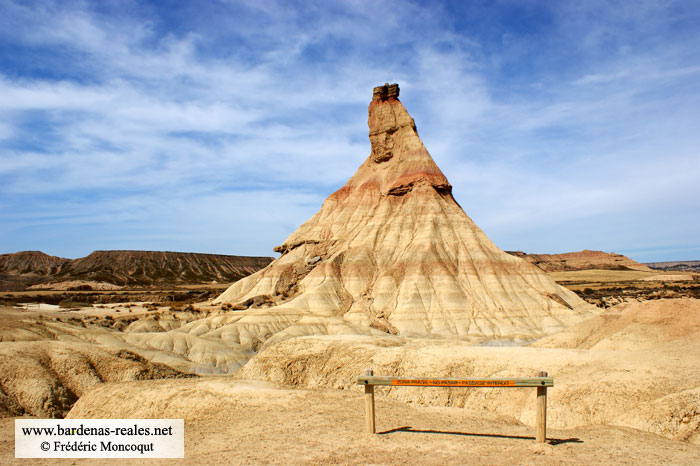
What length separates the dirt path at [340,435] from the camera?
363 inches

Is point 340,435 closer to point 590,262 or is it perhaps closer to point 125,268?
point 125,268

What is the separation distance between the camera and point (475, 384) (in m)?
10.4

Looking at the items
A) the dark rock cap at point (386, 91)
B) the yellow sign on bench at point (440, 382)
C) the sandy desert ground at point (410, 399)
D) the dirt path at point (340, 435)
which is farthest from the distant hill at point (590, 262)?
the yellow sign on bench at point (440, 382)

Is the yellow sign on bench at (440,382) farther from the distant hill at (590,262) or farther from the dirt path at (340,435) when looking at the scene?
the distant hill at (590,262)

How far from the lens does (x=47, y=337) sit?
30984 mm

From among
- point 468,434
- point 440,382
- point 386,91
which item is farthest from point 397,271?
point 440,382

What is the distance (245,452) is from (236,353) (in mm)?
30113

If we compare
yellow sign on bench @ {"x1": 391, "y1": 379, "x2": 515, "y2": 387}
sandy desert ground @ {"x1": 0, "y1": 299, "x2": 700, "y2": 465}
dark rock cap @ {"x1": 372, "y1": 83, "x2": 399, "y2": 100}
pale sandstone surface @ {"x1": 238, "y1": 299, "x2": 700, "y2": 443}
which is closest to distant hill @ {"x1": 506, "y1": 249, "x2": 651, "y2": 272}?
dark rock cap @ {"x1": 372, "y1": 83, "x2": 399, "y2": 100}

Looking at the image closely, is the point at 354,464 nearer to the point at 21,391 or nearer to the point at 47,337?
the point at 21,391

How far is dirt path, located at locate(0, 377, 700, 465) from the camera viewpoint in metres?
9.23

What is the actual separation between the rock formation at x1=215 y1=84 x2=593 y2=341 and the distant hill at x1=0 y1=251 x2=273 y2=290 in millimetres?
93003

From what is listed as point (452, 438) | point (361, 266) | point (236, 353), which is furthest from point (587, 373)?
point (361, 266)

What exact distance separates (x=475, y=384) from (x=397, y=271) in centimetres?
4155

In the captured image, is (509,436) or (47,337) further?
(47,337)
